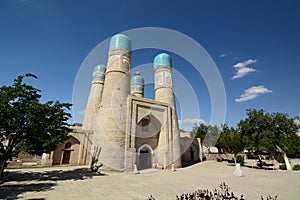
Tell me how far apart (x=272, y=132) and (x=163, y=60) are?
15524 millimetres

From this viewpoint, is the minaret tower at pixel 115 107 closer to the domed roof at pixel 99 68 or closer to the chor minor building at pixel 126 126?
the chor minor building at pixel 126 126

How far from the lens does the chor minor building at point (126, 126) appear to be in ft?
48.4

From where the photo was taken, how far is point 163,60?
2214 cm

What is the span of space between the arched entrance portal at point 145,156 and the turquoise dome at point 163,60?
1086 cm

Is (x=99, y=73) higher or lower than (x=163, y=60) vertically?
lower

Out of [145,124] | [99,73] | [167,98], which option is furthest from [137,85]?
[145,124]

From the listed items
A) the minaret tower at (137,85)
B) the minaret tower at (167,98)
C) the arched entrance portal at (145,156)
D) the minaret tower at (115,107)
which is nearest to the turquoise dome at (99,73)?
the minaret tower at (137,85)

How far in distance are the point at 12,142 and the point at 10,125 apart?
168 centimetres

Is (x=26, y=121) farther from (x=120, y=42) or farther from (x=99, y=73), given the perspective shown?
(x=99, y=73)

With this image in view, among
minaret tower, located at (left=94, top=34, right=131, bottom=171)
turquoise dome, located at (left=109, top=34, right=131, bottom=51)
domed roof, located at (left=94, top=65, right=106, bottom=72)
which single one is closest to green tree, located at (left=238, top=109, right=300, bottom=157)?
minaret tower, located at (left=94, top=34, right=131, bottom=171)

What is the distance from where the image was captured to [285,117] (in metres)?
18.6

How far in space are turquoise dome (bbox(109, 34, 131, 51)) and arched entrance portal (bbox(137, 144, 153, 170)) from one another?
11233 millimetres

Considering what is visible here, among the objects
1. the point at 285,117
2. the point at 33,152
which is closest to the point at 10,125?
the point at 33,152

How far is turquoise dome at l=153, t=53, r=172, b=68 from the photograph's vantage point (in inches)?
867
